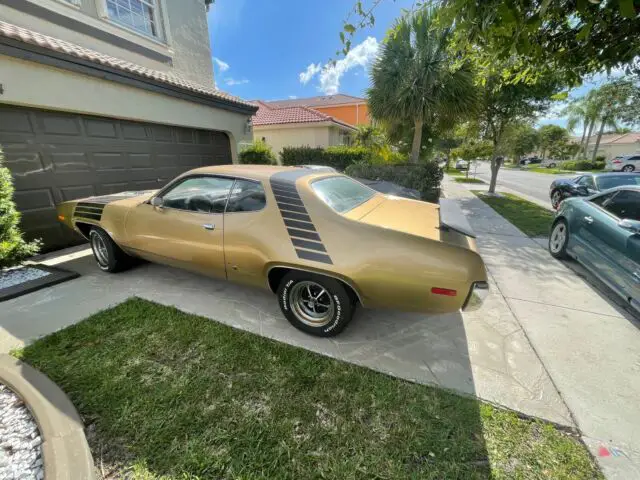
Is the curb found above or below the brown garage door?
below

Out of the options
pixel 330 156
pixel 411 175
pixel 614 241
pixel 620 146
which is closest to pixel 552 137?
pixel 620 146

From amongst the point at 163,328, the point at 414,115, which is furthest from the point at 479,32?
the point at 414,115

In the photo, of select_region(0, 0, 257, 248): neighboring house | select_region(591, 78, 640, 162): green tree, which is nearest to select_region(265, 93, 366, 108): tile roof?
select_region(591, 78, 640, 162): green tree

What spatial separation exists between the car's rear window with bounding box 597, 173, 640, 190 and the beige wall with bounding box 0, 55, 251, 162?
36.6ft

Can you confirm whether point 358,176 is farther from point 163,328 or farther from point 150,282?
point 163,328

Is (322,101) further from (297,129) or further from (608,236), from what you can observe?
(608,236)

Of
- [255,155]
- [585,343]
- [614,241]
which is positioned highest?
[255,155]

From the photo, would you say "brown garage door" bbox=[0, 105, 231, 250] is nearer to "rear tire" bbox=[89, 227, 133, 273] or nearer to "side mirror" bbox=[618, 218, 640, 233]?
"rear tire" bbox=[89, 227, 133, 273]

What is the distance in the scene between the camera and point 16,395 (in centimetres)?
195

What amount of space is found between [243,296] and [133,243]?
1.55m

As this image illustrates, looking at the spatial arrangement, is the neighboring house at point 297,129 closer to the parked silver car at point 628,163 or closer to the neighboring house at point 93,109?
the neighboring house at point 93,109

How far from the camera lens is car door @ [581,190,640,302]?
2976 millimetres

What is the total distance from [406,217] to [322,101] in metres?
30.0

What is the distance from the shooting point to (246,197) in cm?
275
